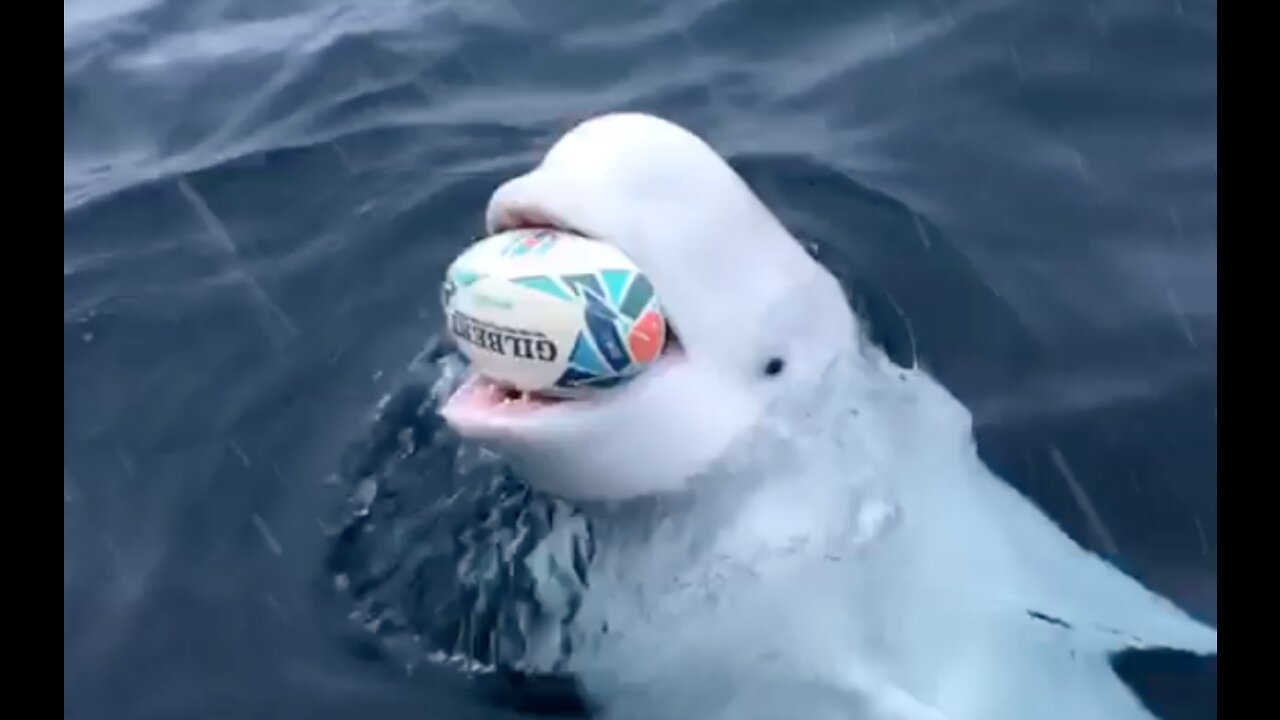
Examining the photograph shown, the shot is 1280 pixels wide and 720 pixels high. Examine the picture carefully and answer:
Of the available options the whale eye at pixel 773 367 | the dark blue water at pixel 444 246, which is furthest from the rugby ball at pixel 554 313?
the dark blue water at pixel 444 246

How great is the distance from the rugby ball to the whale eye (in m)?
0.56

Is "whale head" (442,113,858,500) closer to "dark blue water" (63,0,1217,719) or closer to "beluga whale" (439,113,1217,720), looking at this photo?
"beluga whale" (439,113,1217,720)

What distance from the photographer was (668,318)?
15.7 ft

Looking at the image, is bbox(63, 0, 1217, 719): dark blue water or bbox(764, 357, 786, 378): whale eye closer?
bbox(764, 357, 786, 378): whale eye

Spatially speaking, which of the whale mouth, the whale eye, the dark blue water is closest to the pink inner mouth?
the whale mouth

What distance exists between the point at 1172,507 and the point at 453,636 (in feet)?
9.41

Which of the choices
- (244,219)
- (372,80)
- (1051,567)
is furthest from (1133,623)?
(372,80)

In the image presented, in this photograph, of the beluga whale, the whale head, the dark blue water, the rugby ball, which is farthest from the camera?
the dark blue water

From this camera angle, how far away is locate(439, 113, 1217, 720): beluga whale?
4.67m

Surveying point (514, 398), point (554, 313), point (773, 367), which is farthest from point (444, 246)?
point (554, 313)

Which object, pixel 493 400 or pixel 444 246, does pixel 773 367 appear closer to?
pixel 493 400

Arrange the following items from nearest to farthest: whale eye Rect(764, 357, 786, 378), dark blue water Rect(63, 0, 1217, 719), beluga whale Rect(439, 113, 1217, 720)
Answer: beluga whale Rect(439, 113, 1217, 720) < whale eye Rect(764, 357, 786, 378) < dark blue water Rect(63, 0, 1217, 719)

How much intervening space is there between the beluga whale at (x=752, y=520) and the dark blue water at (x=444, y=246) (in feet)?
1.86
